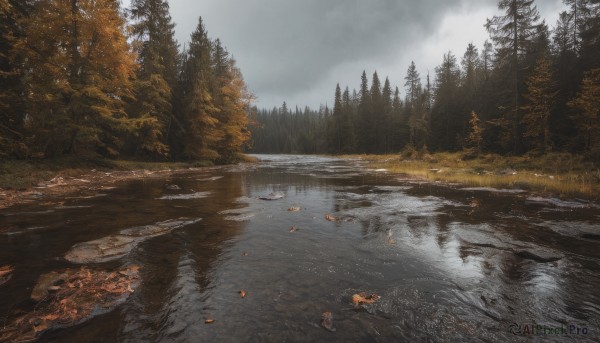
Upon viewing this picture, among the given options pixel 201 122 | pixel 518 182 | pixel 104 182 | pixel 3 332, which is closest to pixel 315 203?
pixel 3 332

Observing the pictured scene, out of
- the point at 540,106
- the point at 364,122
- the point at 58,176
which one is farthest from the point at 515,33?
the point at 364,122

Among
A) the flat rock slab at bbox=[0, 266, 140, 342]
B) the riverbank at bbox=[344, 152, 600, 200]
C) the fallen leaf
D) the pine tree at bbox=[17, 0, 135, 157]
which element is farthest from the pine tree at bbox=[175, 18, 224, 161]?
the flat rock slab at bbox=[0, 266, 140, 342]

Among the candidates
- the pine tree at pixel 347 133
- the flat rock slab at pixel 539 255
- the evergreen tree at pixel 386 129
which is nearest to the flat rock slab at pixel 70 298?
the flat rock slab at pixel 539 255

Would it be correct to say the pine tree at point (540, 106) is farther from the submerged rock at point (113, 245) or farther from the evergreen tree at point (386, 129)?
the evergreen tree at point (386, 129)

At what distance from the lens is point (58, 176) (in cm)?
1588

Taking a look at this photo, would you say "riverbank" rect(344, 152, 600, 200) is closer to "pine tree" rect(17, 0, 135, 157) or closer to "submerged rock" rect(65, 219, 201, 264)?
→ "submerged rock" rect(65, 219, 201, 264)

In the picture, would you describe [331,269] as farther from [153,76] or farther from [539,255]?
[153,76]

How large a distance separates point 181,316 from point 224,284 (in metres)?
0.99

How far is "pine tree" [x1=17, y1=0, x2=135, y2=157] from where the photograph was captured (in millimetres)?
16906

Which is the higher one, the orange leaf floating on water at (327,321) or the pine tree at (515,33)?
the pine tree at (515,33)

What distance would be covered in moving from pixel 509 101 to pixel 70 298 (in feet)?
152

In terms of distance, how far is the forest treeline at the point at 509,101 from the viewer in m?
27.6

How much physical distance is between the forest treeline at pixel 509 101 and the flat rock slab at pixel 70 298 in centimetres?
2834

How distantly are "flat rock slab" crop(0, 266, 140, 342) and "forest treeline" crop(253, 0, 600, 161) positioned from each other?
93.0ft
